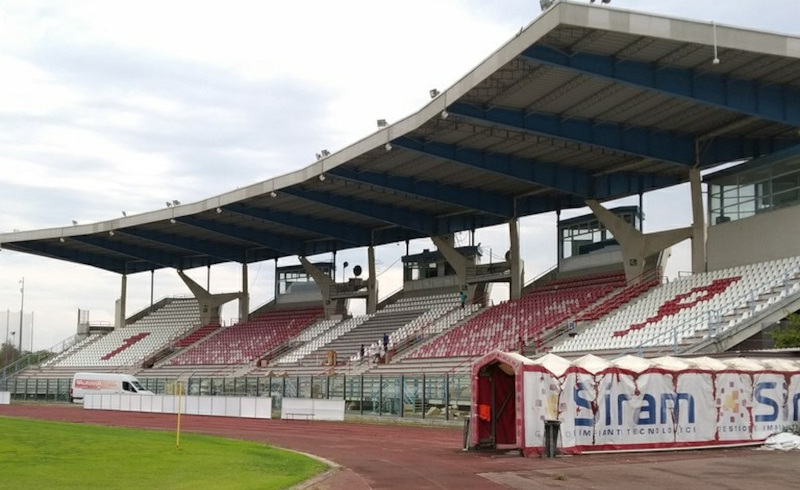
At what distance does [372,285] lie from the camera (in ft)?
230

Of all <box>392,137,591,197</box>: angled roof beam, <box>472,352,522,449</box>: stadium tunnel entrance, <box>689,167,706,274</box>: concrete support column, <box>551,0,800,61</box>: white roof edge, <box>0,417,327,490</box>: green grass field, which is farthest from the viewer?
<box>392,137,591,197</box>: angled roof beam

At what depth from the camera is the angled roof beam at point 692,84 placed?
109 feet

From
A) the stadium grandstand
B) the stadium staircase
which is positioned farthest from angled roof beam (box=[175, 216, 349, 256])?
the stadium staircase

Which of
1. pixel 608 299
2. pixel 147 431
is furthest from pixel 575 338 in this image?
pixel 147 431

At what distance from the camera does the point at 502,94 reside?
124 ft

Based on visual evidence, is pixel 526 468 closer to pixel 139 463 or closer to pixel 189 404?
pixel 139 463

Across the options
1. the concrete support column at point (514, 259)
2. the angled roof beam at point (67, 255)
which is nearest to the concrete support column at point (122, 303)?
the angled roof beam at point (67, 255)

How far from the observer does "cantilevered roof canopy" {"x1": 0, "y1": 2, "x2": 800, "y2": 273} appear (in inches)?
1286

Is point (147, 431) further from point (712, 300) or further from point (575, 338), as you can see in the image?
point (712, 300)

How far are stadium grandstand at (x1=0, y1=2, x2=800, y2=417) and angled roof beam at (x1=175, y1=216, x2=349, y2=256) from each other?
0.15 m

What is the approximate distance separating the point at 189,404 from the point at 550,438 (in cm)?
3370

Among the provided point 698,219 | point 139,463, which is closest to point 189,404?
point 698,219

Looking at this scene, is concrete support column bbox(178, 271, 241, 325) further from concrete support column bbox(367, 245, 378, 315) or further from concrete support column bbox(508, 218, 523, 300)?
concrete support column bbox(508, 218, 523, 300)

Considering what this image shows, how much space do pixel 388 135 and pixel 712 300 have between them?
15.1 m
